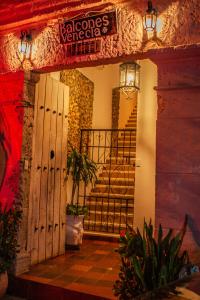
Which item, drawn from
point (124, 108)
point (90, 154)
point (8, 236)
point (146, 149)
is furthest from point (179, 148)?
point (124, 108)

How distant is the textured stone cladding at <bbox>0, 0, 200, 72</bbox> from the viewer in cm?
352

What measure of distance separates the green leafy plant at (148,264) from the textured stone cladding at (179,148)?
317 mm

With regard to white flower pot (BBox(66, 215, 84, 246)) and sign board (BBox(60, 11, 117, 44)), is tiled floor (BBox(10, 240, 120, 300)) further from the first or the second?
sign board (BBox(60, 11, 117, 44))

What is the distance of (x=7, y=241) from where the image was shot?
3980 mm

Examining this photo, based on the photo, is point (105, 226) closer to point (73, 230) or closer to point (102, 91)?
point (73, 230)

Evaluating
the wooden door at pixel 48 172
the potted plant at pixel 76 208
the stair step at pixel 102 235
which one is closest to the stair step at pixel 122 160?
the stair step at pixel 102 235

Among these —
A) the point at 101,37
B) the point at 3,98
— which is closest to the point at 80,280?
the point at 3,98

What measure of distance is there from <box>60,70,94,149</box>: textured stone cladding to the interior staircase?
102 centimetres

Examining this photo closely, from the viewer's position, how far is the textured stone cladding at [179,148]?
337 cm

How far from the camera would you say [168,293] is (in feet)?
5.73

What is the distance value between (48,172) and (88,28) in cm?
215

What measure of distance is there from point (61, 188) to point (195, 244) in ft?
8.31

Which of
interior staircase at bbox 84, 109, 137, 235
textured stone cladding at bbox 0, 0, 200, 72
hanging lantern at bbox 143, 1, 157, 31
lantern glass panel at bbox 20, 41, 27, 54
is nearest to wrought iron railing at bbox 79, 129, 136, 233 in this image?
interior staircase at bbox 84, 109, 137, 235

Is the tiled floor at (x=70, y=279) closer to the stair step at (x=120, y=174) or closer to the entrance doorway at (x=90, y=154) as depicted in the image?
the entrance doorway at (x=90, y=154)
